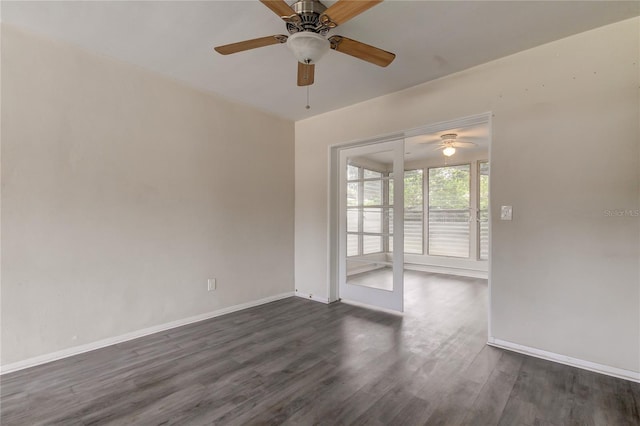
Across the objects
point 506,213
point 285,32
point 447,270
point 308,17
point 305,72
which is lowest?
Result: point 447,270

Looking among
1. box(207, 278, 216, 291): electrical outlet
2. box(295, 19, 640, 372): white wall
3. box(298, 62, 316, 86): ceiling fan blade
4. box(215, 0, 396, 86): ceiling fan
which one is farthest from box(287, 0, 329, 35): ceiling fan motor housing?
box(207, 278, 216, 291): electrical outlet

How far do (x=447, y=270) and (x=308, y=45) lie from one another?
5.71 m

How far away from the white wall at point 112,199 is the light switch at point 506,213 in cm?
289

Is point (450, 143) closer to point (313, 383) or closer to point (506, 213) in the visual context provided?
point (506, 213)

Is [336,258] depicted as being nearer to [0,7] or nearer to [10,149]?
[10,149]

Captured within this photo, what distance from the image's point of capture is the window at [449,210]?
6.28 metres

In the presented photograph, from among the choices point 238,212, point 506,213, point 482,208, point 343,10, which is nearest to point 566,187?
point 506,213

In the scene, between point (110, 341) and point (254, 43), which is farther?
point (110, 341)

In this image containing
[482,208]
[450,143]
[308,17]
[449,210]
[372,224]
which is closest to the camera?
[308,17]

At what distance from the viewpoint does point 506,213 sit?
8.92ft

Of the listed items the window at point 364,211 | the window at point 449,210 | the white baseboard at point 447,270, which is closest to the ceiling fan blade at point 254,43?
the window at point 364,211

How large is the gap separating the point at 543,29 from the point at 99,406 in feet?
13.8

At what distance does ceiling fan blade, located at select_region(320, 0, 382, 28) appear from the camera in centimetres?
158

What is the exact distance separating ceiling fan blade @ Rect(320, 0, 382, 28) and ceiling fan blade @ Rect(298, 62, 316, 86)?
17.6 inches
